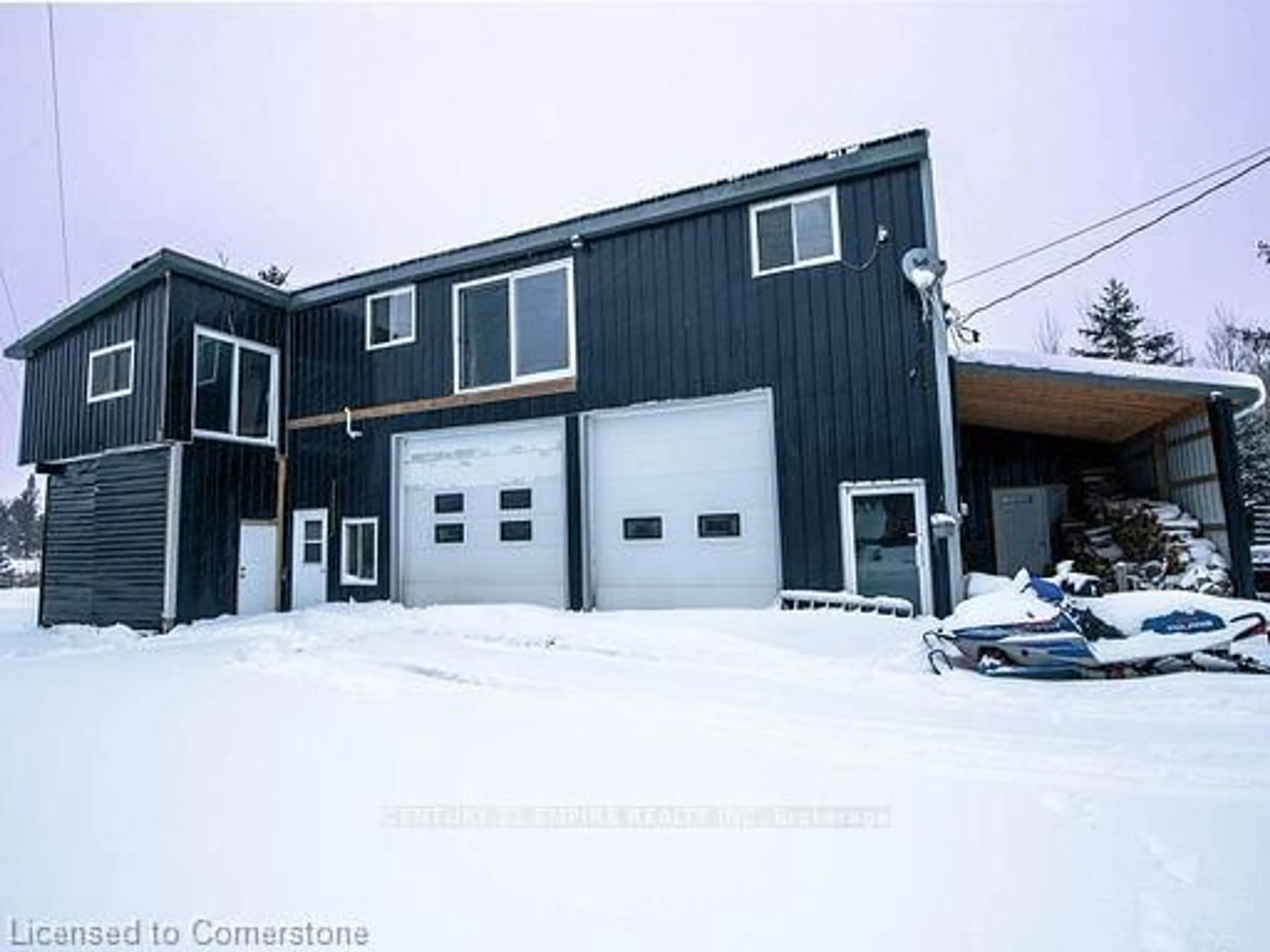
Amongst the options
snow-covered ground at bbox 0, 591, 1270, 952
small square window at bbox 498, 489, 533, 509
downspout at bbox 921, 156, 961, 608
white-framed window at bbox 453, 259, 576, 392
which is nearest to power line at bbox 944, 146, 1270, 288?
downspout at bbox 921, 156, 961, 608

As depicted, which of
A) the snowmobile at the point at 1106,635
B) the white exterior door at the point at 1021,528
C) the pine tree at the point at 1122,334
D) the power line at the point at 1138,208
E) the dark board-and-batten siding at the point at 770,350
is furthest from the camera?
the pine tree at the point at 1122,334

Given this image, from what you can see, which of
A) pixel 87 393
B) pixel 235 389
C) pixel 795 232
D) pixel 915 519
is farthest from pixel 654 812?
pixel 87 393

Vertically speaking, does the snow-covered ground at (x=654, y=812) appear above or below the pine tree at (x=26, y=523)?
below

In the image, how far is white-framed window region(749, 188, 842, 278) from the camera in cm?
866

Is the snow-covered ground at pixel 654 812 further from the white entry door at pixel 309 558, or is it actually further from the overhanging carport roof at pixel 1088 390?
the white entry door at pixel 309 558

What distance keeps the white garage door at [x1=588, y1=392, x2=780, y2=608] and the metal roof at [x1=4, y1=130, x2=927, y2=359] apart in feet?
9.24

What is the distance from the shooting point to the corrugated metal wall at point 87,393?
35.7 ft

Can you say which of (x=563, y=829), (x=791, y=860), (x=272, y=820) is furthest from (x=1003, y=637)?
(x=272, y=820)

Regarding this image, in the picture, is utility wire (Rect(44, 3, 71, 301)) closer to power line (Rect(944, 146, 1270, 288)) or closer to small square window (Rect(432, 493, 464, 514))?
small square window (Rect(432, 493, 464, 514))

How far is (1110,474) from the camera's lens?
11789 millimetres

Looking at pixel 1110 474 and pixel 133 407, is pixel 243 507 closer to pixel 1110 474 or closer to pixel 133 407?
pixel 133 407

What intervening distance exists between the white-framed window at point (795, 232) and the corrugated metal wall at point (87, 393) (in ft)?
31.5

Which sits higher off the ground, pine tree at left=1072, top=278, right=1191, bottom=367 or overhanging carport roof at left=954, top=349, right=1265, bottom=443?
pine tree at left=1072, top=278, right=1191, bottom=367

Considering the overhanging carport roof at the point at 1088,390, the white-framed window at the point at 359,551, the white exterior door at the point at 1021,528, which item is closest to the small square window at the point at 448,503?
the white-framed window at the point at 359,551
